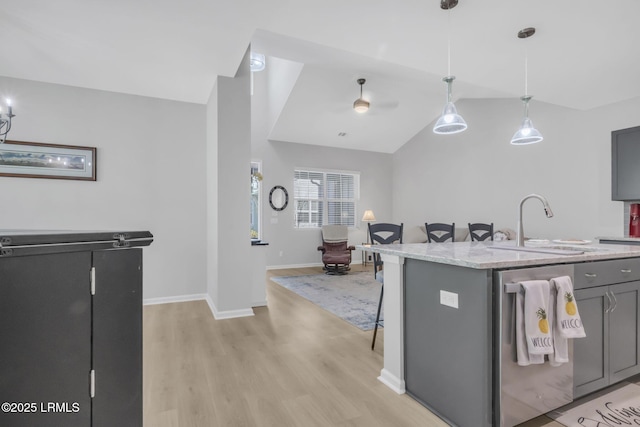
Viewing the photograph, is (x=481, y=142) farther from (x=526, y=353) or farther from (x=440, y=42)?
(x=526, y=353)

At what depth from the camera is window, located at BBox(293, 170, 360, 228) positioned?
300 inches

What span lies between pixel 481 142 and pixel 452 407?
5.84 metres

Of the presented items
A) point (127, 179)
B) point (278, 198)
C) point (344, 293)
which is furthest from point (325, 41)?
point (278, 198)

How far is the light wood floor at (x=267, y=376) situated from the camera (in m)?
1.78

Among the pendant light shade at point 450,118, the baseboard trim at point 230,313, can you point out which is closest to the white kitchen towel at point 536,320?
the pendant light shade at point 450,118

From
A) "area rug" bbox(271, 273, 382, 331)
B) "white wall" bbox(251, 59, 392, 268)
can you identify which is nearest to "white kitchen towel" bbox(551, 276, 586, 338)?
"area rug" bbox(271, 273, 382, 331)

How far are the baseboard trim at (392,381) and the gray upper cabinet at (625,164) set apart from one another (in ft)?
12.8

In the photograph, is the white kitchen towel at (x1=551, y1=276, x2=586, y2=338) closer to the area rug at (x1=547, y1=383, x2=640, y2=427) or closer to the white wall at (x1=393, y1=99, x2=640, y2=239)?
the area rug at (x1=547, y1=383, x2=640, y2=427)

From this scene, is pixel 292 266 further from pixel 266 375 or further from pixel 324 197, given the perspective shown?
pixel 266 375

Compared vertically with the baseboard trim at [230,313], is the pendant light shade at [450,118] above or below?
above

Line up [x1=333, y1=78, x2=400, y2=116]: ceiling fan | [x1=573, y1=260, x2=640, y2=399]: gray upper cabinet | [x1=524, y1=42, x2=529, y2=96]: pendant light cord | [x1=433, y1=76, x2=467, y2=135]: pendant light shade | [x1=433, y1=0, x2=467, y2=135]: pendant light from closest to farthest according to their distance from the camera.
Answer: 1. [x1=573, y1=260, x2=640, y2=399]: gray upper cabinet
2. [x1=433, y1=0, x2=467, y2=135]: pendant light
3. [x1=433, y1=76, x2=467, y2=135]: pendant light shade
4. [x1=524, y1=42, x2=529, y2=96]: pendant light cord
5. [x1=333, y1=78, x2=400, y2=116]: ceiling fan

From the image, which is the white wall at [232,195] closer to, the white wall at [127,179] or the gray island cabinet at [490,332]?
the white wall at [127,179]

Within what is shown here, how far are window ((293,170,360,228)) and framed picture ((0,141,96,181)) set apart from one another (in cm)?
430

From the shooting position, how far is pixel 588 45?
A: 3031mm
